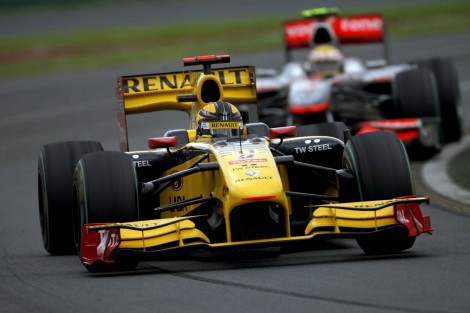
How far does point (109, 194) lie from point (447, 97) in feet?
39.6

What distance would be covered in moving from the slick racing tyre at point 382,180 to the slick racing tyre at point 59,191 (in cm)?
309

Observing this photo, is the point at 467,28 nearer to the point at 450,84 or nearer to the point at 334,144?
the point at 450,84

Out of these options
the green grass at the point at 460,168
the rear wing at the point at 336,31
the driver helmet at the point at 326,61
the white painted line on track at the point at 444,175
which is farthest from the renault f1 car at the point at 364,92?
the green grass at the point at 460,168

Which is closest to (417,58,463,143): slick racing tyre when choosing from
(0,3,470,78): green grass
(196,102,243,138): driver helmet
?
(196,102,243,138): driver helmet

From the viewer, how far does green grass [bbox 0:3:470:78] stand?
3994 centimetres

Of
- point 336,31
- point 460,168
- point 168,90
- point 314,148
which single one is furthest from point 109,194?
point 336,31

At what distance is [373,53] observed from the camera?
39.2 metres

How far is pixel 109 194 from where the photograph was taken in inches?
410

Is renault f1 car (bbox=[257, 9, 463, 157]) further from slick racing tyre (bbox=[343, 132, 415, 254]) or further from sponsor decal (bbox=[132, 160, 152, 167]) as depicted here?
slick racing tyre (bbox=[343, 132, 415, 254])

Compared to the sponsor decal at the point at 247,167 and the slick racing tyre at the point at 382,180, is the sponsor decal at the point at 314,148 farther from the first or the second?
the sponsor decal at the point at 247,167

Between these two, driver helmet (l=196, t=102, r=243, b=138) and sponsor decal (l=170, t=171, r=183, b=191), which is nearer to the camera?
sponsor decal (l=170, t=171, r=183, b=191)

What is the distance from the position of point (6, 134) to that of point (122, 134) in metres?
13.5

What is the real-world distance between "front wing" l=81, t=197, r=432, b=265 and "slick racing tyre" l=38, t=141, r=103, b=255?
5.87 ft

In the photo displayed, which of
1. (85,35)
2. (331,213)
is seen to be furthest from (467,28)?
(331,213)
